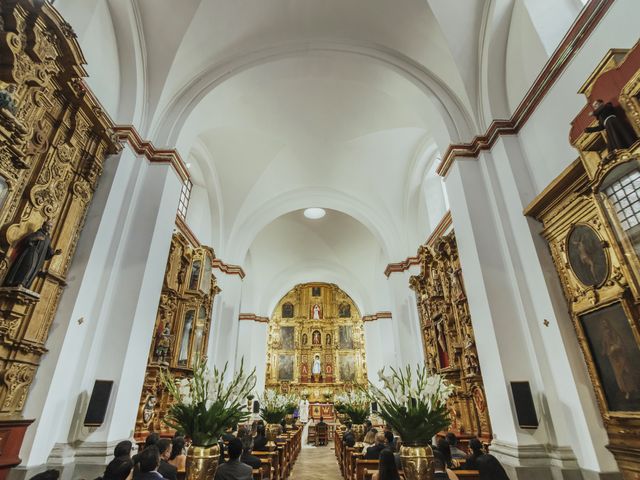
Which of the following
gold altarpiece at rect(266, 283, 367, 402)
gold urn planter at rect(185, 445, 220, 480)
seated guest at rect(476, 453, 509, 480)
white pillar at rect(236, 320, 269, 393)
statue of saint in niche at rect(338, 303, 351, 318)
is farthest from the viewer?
statue of saint in niche at rect(338, 303, 351, 318)

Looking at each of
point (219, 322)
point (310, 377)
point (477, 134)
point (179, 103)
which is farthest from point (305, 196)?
point (310, 377)

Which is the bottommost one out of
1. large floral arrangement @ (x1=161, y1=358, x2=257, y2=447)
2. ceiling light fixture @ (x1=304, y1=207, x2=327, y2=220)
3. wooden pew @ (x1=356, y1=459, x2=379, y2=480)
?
wooden pew @ (x1=356, y1=459, x2=379, y2=480)

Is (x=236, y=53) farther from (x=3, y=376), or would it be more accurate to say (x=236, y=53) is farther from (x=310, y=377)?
(x=310, y=377)

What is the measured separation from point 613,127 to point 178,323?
8281 mm

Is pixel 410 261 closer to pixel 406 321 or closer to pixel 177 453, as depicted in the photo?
pixel 406 321

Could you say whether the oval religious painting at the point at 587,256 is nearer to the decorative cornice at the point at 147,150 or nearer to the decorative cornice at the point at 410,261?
the decorative cornice at the point at 410,261

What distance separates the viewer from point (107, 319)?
4.98 m

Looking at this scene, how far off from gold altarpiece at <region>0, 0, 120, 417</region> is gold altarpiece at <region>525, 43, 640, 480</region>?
19.2 ft

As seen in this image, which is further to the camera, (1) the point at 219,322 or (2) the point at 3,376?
(1) the point at 219,322

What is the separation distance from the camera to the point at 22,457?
→ 3725 millimetres

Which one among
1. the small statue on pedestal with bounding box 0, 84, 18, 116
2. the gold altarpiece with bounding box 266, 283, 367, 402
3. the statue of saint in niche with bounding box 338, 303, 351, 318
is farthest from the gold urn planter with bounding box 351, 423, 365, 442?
the statue of saint in niche with bounding box 338, 303, 351, 318

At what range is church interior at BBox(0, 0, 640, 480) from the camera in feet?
11.5

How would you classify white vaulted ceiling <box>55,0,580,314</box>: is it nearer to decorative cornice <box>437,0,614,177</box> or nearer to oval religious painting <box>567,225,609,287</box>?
decorative cornice <box>437,0,614,177</box>

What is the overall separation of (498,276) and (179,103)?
6.46 meters
